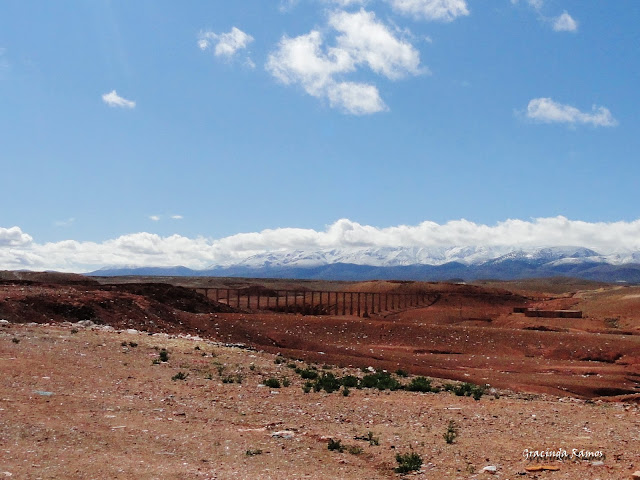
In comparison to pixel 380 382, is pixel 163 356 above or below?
above

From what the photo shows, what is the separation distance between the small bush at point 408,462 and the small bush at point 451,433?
3.80ft

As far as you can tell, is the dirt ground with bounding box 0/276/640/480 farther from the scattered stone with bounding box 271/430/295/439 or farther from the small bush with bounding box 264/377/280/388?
the small bush with bounding box 264/377/280/388

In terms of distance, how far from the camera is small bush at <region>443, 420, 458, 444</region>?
1082 cm

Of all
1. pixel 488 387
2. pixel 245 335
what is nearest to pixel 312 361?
pixel 488 387

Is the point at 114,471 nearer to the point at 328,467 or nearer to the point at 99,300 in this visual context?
the point at 328,467

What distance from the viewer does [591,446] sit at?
33.3 feet

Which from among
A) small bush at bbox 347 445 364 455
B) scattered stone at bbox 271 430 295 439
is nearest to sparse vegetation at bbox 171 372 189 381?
scattered stone at bbox 271 430 295 439

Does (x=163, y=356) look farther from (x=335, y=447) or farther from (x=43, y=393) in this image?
(x=335, y=447)

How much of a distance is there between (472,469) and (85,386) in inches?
393

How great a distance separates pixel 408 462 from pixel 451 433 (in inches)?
87.2

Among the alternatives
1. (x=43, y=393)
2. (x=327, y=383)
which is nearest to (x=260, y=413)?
(x=327, y=383)

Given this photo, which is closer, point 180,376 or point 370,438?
point 370,438

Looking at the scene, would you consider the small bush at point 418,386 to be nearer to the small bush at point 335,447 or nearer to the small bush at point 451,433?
the small bush at point 451,433

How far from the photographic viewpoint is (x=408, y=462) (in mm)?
9484
